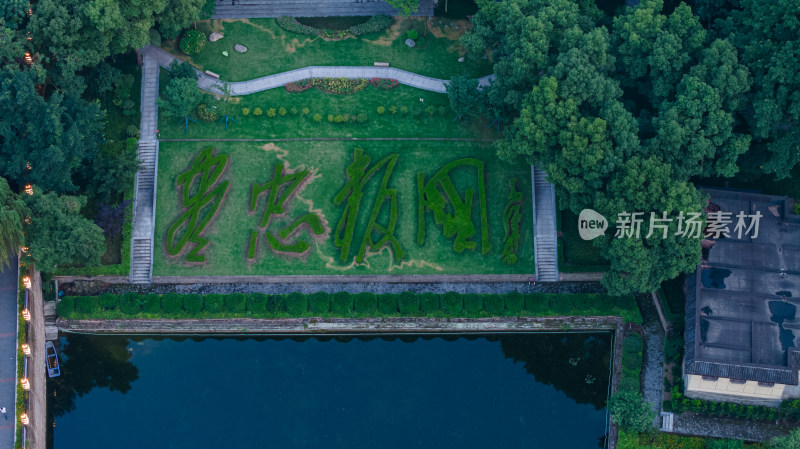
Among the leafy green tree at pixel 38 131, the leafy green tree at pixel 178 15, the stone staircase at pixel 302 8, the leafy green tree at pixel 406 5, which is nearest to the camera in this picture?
the leafy green tree at pixel 38 131

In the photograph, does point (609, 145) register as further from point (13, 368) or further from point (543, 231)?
point (13, 368)

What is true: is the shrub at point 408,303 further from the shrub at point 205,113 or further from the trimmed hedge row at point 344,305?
the shrub at point 205,113

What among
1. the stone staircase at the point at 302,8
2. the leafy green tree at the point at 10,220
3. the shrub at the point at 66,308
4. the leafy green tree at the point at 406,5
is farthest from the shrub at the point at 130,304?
the leafy green tree at the point at 406,5

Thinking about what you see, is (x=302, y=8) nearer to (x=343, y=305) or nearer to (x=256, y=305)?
(x=256, y=305)

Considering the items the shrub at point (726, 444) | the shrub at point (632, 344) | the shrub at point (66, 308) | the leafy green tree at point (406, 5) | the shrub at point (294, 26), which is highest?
the leafy green tree at point (406, 5)

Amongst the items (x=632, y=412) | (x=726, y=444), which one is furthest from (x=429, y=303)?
(x=726, y=444)

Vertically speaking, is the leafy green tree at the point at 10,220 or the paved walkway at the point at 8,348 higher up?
the leafy green tree at the point at 10,220

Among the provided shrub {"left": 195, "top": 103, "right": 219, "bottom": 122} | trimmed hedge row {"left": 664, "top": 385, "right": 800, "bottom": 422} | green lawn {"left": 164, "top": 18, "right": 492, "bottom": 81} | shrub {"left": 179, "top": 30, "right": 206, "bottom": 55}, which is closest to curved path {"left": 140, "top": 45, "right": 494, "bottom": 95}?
green lawn {"left": 164, "top": 18, "right": 492, "bottom": 81}
